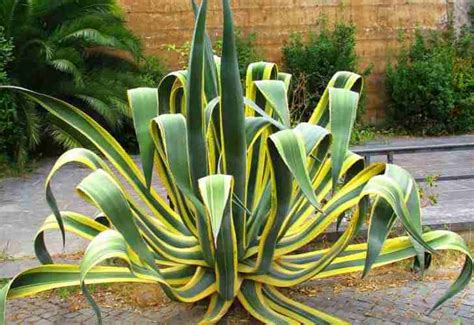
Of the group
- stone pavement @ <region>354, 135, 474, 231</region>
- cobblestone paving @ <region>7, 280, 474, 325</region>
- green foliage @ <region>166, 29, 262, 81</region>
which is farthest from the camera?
green foliage @ <region>166, 29, 262, 81</region>

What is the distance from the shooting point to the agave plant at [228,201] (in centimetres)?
253

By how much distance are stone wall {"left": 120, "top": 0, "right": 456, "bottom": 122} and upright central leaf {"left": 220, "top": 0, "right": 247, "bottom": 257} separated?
23.8ft

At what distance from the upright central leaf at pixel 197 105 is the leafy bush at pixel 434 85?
795 centimetres

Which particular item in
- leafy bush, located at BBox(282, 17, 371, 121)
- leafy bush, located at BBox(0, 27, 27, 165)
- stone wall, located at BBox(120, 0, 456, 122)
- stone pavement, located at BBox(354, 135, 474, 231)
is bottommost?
stone pavement, located at BBox(354, 135, 474, 231)

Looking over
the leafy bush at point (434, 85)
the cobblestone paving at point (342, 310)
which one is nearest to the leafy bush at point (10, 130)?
the cobblestone paving at point (342, 310)

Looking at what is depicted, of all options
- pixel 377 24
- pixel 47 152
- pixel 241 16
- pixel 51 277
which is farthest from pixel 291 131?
pixel 377 24

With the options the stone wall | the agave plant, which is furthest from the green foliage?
the agave plant

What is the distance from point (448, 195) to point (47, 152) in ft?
18.3

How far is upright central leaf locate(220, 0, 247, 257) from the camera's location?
2580 mm

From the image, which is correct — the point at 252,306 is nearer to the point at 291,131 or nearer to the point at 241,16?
the point at 291,131

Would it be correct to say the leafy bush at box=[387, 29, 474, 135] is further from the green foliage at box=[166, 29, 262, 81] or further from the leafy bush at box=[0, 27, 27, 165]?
the leafy bush at box=[0, 27, 27, 165]

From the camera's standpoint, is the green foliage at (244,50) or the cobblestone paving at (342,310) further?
the green foliage at (244,50)

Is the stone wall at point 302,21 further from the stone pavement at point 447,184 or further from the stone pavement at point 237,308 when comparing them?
the stone pavement at point 237,308

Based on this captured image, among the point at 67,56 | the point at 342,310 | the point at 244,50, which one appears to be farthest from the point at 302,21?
the point at 342,310
